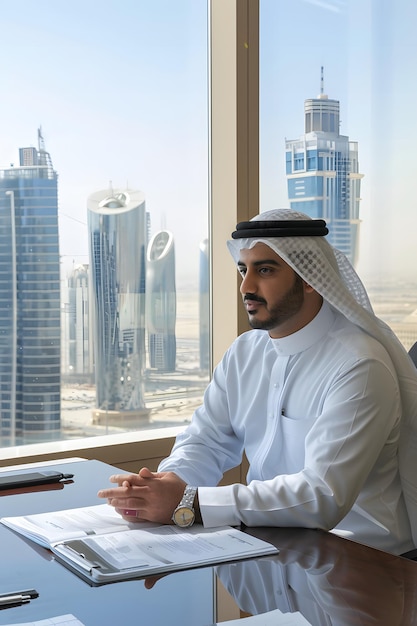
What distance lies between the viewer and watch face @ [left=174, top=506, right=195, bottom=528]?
196 cm

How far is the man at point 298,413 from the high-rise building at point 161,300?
1.29 metres

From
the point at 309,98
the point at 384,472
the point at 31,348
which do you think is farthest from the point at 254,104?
the point at 384,472

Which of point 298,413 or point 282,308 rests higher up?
point 282,308

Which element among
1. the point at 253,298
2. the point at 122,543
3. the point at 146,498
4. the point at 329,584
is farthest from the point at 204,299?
the point at 329,584

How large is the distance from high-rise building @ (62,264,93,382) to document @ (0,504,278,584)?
1846mm

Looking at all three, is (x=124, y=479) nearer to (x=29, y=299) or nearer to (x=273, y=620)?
(x=273, y=620)

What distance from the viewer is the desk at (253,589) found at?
1.44 metres

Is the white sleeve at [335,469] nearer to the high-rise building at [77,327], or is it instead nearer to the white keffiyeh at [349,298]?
the white keffiyeh at [349,298]

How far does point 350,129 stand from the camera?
15.1ft

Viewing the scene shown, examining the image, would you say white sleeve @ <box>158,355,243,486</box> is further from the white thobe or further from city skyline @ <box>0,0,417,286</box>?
city skyline @ <box>0,0,417,286</box>

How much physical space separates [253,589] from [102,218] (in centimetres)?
258

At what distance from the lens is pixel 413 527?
7.82 ft

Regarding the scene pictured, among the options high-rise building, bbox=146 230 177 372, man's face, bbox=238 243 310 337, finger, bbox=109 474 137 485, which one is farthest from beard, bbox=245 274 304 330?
high-rise building, bbox=146 230 177 372

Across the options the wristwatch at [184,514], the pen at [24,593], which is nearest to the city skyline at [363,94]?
the wristwatch at [184,514]
